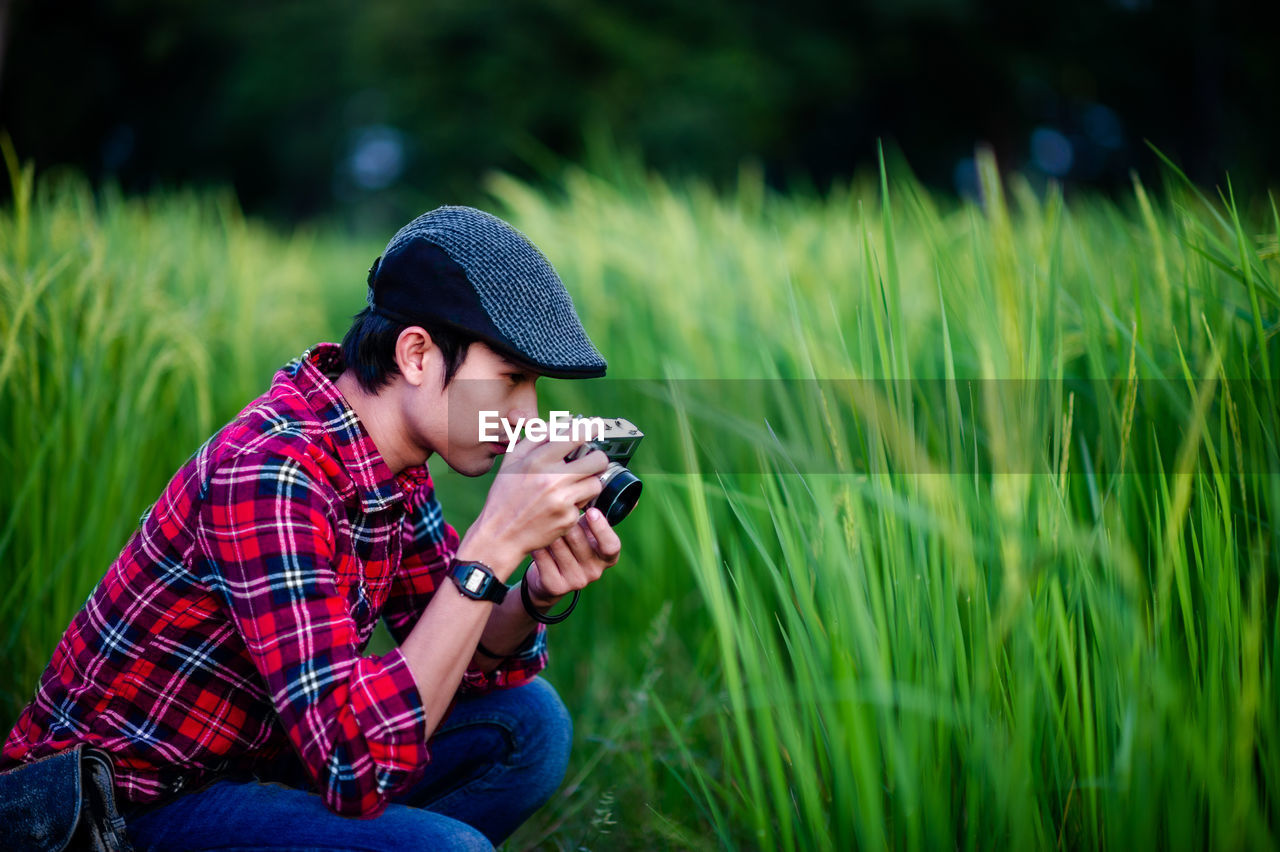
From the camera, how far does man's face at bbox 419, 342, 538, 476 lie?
1170mm

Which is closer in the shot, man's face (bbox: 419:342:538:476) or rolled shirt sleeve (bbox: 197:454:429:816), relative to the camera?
rolled shirt sleeve (bbox: 197:454:429:816)

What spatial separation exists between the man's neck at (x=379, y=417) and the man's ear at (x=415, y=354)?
8 centimetres

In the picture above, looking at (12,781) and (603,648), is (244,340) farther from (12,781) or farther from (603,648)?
(12,781)

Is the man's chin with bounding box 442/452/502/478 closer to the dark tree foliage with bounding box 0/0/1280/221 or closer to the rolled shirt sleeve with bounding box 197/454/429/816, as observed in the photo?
the rolled shirt sleeve with bounding box 197/454/429/816

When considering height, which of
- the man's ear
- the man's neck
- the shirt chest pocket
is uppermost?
the man's ear

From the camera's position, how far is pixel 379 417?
4.10ft

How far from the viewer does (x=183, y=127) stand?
67.8ft

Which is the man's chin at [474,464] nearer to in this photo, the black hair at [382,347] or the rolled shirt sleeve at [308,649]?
the black hair at [382,347]

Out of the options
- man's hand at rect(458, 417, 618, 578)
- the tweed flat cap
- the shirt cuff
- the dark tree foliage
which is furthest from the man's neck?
the dark tree foliage

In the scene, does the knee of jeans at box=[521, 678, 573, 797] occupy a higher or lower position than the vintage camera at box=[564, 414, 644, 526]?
lower

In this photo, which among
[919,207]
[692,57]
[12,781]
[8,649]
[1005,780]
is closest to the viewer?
[1005,780]

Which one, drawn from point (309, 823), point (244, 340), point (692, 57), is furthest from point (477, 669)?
point (692, 57)

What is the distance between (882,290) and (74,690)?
120 centimetres

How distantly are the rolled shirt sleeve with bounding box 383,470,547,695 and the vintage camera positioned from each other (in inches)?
15.4
